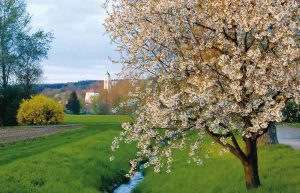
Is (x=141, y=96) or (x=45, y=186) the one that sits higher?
(x=141, y=96)

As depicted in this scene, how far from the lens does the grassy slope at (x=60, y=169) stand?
58.0 ft

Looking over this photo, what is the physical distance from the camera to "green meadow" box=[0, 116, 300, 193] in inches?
653

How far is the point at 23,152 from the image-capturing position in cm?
2720

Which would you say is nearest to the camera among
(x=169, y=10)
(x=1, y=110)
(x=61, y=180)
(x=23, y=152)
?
(x=169, y=10)

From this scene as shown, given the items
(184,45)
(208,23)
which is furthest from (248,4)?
(184,45)

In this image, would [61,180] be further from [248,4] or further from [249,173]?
[248,4]

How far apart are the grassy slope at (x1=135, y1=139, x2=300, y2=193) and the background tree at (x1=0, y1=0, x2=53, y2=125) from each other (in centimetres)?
4145

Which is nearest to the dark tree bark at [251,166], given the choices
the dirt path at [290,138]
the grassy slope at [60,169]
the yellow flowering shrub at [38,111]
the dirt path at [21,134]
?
the grassy slope at [60,169]

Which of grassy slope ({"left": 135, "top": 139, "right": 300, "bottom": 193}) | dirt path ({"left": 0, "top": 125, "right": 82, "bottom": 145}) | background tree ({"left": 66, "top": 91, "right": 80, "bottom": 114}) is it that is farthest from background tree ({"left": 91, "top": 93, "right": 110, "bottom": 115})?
grassy slope ({"left": 135, "top": 139, "right": 300, "bottom": 193})

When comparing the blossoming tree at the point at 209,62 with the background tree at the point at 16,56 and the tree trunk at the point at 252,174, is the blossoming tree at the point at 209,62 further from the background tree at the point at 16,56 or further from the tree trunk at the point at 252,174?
the background tree at the point at 16,56

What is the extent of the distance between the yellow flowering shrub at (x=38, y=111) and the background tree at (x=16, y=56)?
2944mm

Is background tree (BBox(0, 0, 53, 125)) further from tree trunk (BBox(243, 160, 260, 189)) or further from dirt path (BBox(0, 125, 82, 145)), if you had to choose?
tree trunk (BBox(243, 160, 260, 189))

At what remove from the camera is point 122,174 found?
82.2 ft

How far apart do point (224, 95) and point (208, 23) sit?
2.04 meters
